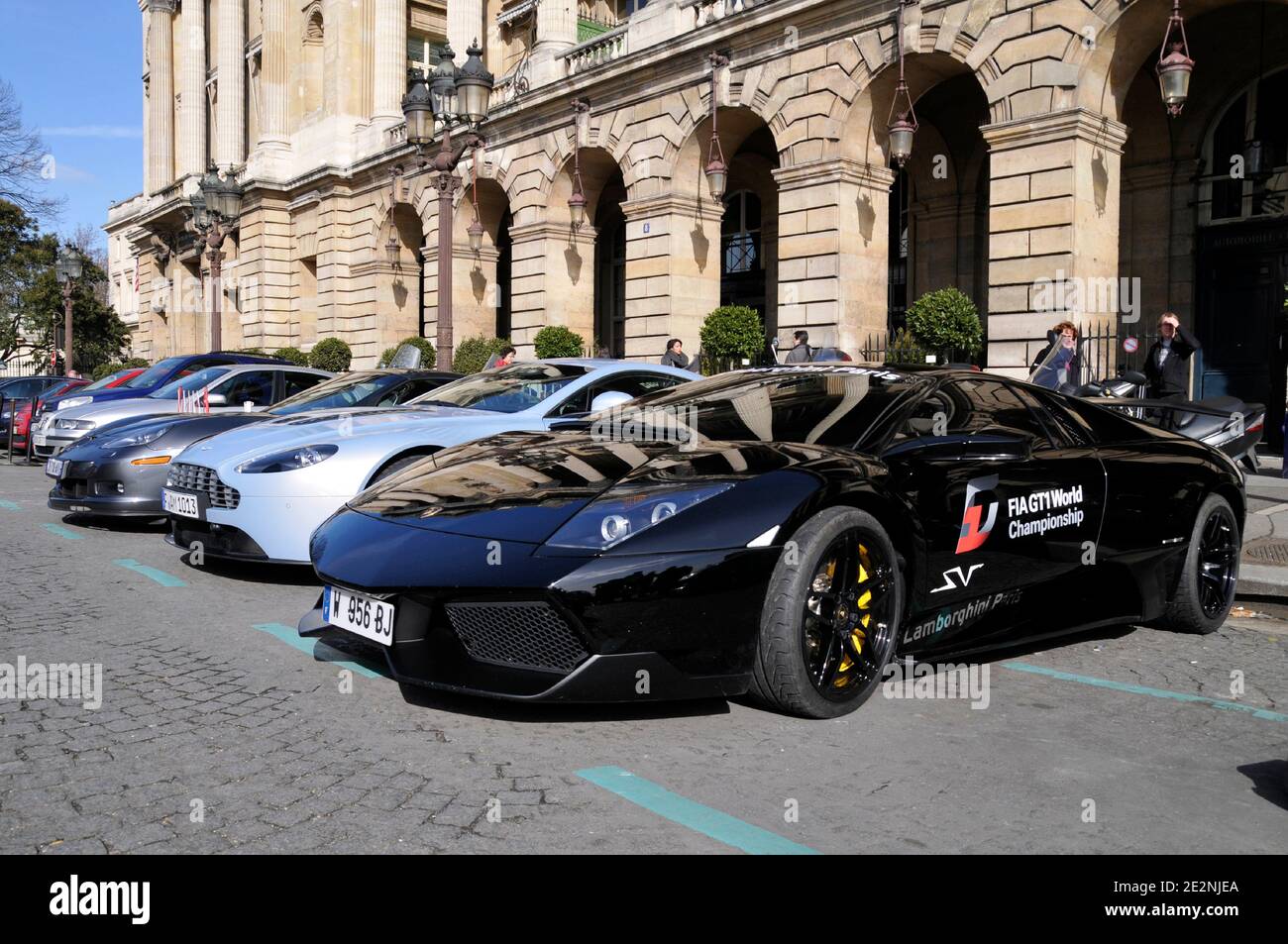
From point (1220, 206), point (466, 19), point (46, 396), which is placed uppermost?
point (466, 19)

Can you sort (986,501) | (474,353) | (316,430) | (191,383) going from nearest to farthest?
1. (986,501)
2. (316,430)
3. (191,383)
4. (474,353)

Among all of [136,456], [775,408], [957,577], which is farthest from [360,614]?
[136,456]

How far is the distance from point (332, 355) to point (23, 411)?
15088 mm

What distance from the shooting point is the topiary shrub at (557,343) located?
24.4 meters

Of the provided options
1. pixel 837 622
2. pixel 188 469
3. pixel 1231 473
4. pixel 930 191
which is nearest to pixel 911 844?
pixel 837 622

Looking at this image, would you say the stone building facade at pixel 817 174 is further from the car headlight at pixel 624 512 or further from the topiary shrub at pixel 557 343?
the car headlight at pixel 624 512

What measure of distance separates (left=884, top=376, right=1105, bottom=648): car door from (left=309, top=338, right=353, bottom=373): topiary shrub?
31090 mm

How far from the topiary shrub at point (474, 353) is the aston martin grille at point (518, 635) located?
22.5 metres

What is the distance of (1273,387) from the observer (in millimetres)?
17812

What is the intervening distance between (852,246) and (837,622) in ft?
53.1

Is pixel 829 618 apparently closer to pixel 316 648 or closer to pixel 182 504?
pixel 316 648

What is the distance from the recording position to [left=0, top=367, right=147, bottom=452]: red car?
16.2m

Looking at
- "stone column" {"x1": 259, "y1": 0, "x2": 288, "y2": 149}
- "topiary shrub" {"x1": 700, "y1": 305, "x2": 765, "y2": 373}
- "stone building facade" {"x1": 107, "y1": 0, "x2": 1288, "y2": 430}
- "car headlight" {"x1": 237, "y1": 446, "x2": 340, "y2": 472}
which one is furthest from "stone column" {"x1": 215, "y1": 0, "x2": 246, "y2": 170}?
"car headlight" {"x1": 237, "y1": 446, "x2": 340, "y2": 472}

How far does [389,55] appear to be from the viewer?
3347 centimetres
